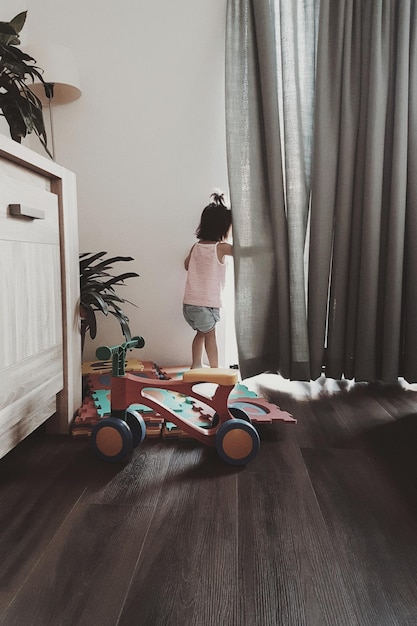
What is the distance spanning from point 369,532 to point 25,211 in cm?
107

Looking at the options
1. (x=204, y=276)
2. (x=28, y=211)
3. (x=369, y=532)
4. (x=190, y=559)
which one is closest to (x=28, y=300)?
(x=28, y=211)

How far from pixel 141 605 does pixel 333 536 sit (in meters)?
0.42

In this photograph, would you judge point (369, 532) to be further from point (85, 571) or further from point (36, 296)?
point (36, 296)

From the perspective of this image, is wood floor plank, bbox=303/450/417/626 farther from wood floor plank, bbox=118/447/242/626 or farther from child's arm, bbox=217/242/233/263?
child's arm, bbox=217/242/233/263

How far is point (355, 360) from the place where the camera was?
213 cm

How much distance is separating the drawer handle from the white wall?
1.08 meters

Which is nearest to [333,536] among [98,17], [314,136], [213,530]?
[213,530]

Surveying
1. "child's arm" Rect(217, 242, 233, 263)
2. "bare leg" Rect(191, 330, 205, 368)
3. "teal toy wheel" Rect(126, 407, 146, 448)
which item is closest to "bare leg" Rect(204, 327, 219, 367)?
"bare leg" Rect(191, 330, 205, 368)

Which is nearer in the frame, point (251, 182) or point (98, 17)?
point (251, 182)

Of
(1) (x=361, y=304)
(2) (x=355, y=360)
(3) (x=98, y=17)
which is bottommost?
(2) (x=355, y=360)

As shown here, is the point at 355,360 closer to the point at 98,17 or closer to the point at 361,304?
the point at 361,304

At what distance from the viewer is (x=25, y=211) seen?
1.21m

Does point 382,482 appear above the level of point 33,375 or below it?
below

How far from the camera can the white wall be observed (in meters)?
2.26
